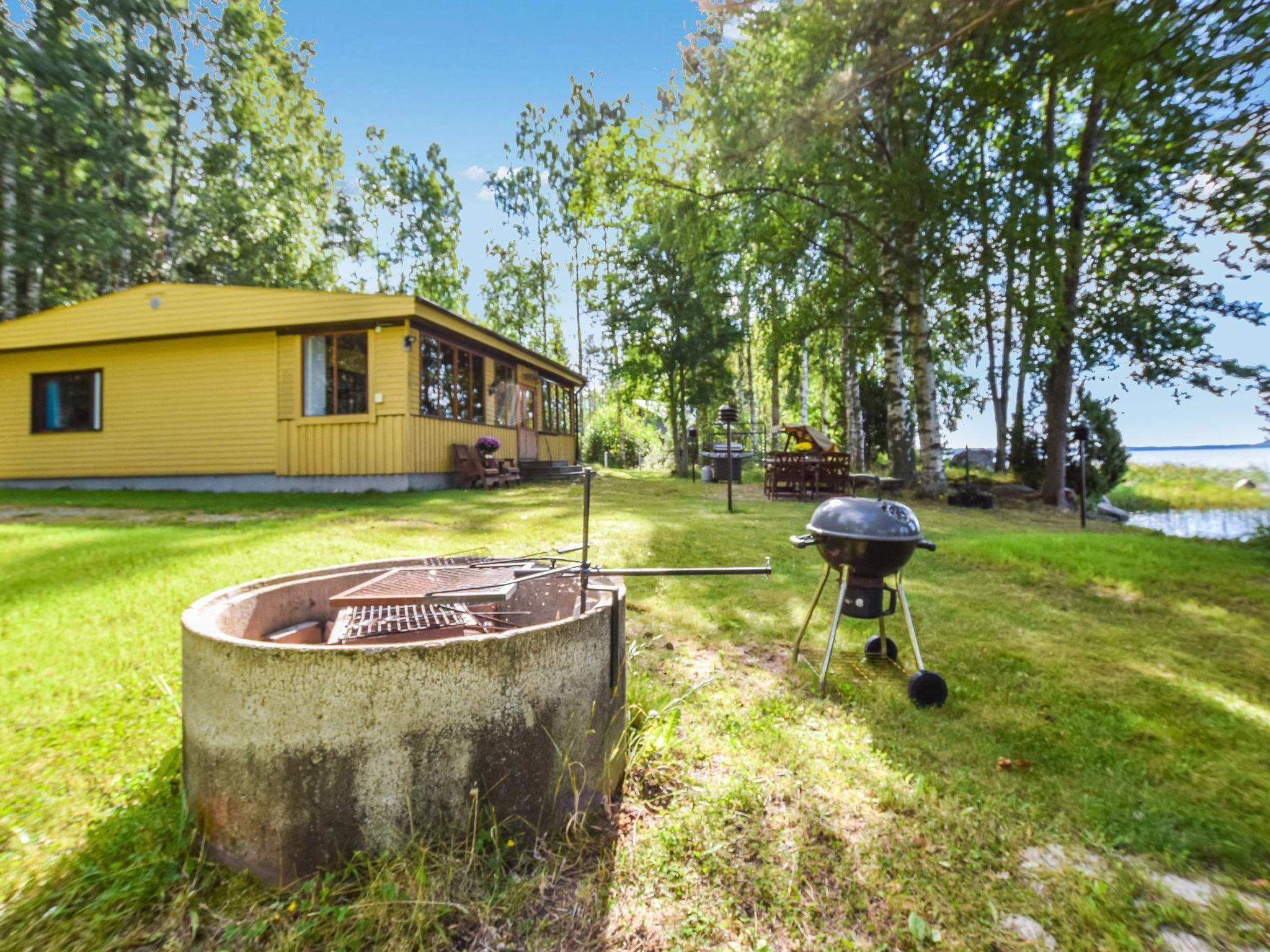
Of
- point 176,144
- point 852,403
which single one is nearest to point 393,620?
point 852,403

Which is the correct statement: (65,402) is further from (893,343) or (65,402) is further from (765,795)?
(893,343)

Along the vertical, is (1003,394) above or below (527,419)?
above

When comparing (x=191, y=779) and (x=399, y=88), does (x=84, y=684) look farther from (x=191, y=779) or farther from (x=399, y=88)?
(x=399, y=88)

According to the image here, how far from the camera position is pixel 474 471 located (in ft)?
40.4

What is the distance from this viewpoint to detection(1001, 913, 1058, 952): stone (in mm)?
1418

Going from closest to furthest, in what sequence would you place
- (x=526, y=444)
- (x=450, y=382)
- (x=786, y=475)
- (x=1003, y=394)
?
(x=786, y=475) → (x=450, y=382) → (x=526, y=444) → (x=1003, y=394)

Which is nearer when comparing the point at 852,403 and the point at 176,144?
the point at 852,403

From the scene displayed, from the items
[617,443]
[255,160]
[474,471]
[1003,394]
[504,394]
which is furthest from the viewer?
[617,443]

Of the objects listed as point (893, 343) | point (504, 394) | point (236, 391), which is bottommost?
point (236, 391)

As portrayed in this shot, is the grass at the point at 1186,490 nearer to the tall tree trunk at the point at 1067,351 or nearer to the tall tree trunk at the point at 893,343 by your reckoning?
the tall tree trunk at the point at 1067,351

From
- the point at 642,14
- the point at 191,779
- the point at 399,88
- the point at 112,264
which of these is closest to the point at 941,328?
the point at 642,14

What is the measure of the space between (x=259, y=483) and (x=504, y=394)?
6.01m

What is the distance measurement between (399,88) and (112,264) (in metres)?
13.2

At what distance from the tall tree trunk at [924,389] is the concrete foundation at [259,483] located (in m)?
9.91
